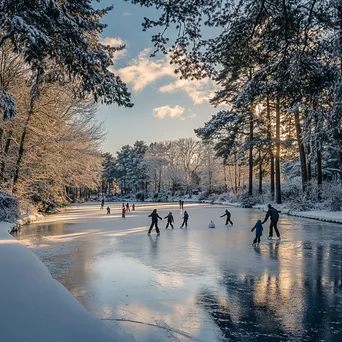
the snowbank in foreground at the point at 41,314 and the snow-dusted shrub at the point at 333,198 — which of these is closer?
the snowbank in foreground at the point at 41,314

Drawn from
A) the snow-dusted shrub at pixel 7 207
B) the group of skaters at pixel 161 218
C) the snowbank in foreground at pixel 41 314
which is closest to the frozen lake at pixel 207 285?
the snowbank in foreground at pixel 41 314

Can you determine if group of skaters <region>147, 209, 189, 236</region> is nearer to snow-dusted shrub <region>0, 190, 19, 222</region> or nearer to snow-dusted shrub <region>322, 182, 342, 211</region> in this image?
snow-dusted shrub <region>0, 190, 19, 222</region>

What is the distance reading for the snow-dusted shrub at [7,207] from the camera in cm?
1944

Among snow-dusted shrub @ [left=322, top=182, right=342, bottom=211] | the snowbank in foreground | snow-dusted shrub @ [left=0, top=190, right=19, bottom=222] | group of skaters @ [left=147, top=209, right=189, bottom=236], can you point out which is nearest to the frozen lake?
the snowbank in foreground

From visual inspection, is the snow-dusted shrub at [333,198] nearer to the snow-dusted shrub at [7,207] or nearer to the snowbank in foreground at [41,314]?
the snow-dusted shrub at [7,207]

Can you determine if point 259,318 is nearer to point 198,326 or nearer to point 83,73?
point 198,326

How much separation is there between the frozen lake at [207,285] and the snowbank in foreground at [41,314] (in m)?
0.78

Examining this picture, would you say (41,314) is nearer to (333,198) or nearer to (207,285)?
(207,285)

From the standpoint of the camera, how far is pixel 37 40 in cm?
758

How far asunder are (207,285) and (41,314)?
420 cm

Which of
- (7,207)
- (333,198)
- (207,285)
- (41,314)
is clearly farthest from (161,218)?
(333,198)

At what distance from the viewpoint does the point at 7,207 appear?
2017 cm

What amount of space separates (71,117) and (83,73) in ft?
78.6

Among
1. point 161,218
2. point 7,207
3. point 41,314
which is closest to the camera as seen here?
point 41,314
